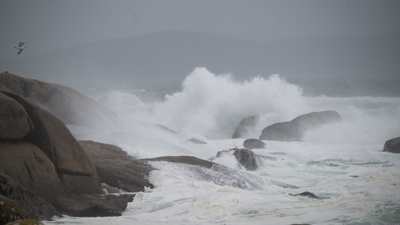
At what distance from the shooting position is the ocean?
4707 mm

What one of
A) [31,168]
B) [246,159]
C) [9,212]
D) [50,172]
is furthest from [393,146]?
[9,212]

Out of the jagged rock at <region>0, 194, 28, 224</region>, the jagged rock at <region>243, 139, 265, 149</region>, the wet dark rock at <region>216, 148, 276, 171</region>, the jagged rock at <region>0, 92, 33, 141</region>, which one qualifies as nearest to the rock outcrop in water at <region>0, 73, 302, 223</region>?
the jagged rock at <region>0, 92, 33, 141</region>

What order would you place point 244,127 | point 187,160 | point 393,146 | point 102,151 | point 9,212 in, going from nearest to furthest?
point 9,212 < point 102,151 < point 187,160 < point 393,146 < point 244,127

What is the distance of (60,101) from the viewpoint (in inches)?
510

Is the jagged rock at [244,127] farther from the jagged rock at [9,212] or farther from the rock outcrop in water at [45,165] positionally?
the jagged rock at [9,212]

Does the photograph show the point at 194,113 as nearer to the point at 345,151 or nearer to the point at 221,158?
the point at 345,151

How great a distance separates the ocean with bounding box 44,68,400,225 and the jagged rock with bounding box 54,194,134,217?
173 mm

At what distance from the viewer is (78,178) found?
19.2 feet

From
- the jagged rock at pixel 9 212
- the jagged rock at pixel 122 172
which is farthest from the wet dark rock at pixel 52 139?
the jagged rock at pixel 9 212

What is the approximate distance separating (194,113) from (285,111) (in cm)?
677

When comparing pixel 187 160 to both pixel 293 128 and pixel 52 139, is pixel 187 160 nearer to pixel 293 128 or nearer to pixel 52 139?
pixel 52 139

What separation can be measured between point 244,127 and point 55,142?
16074 mm

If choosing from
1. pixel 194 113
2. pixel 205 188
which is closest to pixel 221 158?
pixel 205 188

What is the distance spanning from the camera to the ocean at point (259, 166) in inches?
185
